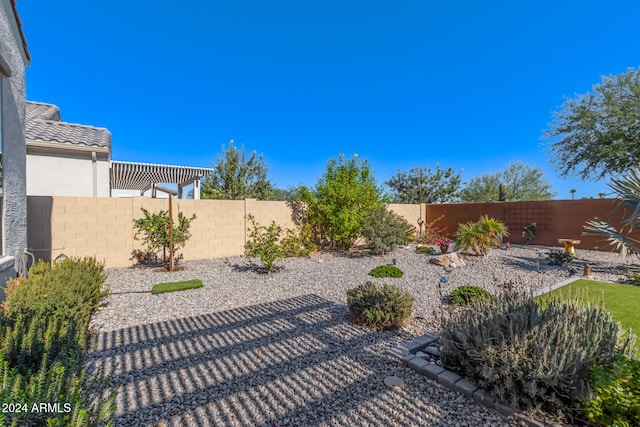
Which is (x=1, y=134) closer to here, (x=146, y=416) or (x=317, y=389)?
(x=146, y=416)

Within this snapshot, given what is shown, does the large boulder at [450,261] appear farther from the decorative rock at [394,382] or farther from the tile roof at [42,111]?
the tile roof at [42,111]

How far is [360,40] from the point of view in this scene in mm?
11609

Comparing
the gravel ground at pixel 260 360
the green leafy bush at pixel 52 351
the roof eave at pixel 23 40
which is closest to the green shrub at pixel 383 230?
the gravel ground at pixel 260 360

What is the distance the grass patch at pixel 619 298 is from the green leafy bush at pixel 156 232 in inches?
313

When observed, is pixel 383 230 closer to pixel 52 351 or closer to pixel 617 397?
pixel 617 397

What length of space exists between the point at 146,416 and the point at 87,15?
10.7m

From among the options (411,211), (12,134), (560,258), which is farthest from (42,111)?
(560,258)

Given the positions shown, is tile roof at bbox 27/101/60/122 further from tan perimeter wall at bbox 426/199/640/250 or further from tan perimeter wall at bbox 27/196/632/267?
tan perimeter wall at bbox 426/199/640/250

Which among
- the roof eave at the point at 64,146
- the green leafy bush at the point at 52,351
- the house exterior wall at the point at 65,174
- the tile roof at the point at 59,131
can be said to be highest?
the tile roof at the point at 59,131

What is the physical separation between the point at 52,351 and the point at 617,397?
3859mm

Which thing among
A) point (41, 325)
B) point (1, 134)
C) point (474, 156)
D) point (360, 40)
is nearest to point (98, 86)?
point (1, 134)

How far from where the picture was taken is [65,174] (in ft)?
25.5

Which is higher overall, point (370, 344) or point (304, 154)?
point (304, 154)

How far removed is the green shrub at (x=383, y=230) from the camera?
31.6 feet
